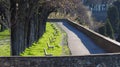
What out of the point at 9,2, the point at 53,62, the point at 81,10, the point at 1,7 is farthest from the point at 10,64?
the point at 81,10

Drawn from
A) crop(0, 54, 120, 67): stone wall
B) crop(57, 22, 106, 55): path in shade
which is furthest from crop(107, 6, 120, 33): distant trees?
crop(0, 54, 120, 67): stone wall

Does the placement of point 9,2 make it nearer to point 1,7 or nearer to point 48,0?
point 1,7

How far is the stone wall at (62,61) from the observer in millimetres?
20891

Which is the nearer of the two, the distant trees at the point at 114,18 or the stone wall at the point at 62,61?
the stone wall at the point at 62,61

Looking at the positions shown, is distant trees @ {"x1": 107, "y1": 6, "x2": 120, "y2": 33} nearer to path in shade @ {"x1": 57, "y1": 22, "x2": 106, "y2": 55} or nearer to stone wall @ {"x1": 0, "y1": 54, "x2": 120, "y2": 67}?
path in shade @ {"x1": 57, "y1": 22, "x2": 106, "y2": 55}

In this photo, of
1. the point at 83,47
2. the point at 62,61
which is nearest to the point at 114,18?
the point at 83,47

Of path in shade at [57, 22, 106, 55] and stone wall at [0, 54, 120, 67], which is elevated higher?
stone wall at [0, 54, 120, 67]

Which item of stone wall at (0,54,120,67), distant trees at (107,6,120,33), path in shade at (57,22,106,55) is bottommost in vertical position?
distant trees at (107,6,120,33)

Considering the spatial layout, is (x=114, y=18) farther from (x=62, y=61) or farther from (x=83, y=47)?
(x=62, y=61)

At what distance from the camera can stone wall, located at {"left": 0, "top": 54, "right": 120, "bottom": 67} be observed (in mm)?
20891

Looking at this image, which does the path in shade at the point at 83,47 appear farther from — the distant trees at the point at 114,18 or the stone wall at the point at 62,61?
the distant trees at the point at 114,18

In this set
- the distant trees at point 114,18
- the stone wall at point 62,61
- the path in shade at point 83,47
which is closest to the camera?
the stone wall at point 62,61

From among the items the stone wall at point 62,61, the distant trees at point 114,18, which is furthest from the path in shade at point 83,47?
the distant trees at point 114,18

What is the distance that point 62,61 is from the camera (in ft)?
69.9
